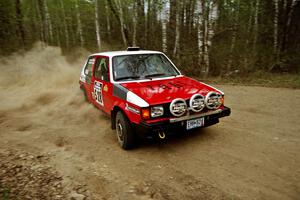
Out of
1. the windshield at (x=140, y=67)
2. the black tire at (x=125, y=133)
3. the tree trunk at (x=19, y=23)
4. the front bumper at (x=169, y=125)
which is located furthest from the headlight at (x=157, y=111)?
the tree trunk at (x=19, y=23)

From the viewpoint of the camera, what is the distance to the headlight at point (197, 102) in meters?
4.09

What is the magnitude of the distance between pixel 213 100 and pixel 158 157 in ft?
4.42

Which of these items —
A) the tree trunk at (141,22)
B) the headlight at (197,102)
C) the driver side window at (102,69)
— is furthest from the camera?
the tree trunk at (141,22)

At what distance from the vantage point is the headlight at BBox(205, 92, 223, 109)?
14.0ft

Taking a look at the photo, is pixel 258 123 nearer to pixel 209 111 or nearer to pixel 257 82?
pixel 209 111

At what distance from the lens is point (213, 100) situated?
14.3ft

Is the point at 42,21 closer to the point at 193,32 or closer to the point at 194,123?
the point at 193,32

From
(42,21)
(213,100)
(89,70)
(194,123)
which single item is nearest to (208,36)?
(89,70)

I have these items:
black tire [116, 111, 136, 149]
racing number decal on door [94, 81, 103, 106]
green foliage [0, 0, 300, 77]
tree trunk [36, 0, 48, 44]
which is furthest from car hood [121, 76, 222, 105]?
tree trunk [36, 0, 48, 44]

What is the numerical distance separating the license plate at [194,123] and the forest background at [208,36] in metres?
6.34

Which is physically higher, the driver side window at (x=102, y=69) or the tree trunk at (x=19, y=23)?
the tree trunk at (x=19, y=23)

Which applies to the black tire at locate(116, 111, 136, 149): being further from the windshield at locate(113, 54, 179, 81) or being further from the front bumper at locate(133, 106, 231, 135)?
the windshield at locate(113, 54, 179, 81)

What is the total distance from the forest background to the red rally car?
5801 millimetres

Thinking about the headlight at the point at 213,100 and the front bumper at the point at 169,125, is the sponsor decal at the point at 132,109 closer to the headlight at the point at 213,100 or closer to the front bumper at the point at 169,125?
the front bumper at the point at 169,125
